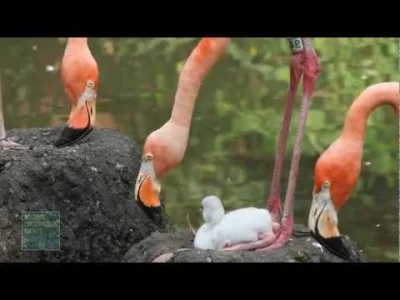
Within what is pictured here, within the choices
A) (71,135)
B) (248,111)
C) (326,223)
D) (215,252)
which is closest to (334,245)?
(326,223)

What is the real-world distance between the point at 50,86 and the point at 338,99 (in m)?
0.67

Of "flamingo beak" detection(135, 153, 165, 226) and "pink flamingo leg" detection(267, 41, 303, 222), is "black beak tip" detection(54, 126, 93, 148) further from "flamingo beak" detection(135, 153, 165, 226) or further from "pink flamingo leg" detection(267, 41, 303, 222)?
"pink flamingo leg" detection(267, 41, 303, 222)

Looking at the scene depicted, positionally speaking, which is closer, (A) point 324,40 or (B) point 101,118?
(A) point 324,40

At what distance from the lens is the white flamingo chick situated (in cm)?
291

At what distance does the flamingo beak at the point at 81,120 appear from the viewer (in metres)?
3.21

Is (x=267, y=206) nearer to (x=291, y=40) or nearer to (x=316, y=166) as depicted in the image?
(x=316, y=166)

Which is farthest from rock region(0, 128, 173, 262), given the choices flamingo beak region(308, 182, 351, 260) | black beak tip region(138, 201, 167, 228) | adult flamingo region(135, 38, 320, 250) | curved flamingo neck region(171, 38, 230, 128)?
flamingo beak region(308, 182, 351, 260)

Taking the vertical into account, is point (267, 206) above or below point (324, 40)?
below

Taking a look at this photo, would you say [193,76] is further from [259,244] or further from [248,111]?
[259,244]

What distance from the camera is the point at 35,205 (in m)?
3.09

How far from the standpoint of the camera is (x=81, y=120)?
10.6 feet

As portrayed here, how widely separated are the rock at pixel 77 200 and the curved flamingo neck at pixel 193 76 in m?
0.24

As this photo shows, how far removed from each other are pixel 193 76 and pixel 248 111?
0.18 m
